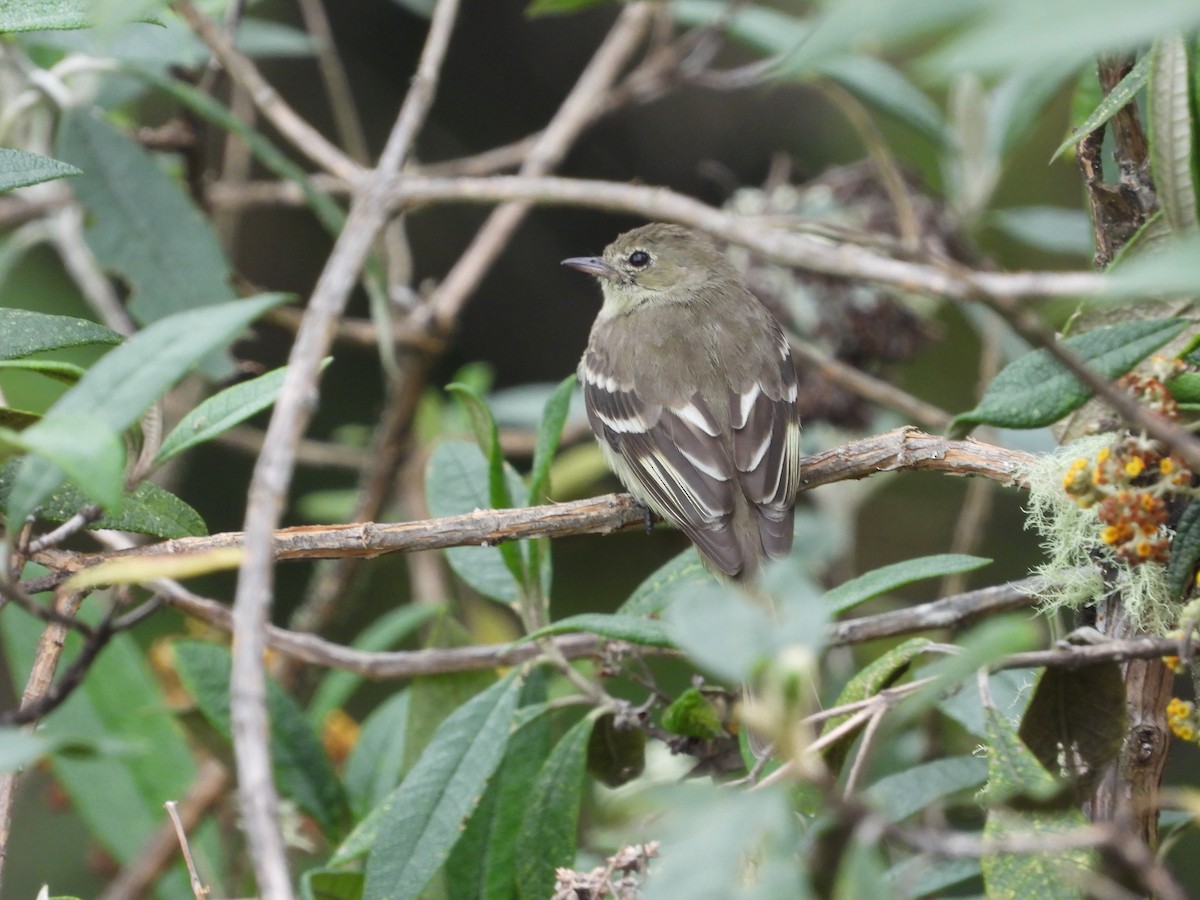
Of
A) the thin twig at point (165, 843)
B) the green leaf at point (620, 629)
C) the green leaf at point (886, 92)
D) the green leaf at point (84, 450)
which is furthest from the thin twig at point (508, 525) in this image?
the green leaf at point (886, 92)

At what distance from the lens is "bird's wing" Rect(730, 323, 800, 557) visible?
3279mm

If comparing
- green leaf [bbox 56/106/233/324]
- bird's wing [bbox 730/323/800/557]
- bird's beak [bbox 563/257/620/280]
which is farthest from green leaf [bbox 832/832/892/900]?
bird's beak [bbox 563/257/620/280]

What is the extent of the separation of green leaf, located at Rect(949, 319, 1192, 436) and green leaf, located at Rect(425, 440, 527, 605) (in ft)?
4.01

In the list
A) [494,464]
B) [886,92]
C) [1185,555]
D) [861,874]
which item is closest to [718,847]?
[861,874]

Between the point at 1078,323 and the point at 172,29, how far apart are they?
2.87 metres

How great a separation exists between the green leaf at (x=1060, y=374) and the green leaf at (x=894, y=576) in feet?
0.83

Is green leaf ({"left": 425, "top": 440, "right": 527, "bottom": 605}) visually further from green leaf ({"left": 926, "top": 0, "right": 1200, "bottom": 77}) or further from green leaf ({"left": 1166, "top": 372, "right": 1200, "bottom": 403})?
green leaf ({"left": 926, "top": 0, "right": 1200, "bottom": 77})

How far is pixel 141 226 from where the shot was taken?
12.1 feet

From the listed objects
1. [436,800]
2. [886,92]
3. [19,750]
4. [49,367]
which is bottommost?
[436,800]

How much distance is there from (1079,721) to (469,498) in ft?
5.13

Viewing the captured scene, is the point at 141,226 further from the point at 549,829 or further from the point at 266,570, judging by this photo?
the point at 266,570

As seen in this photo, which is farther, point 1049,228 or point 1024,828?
point 1049,228

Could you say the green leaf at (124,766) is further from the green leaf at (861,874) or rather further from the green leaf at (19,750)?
the green leaf at (861,874)

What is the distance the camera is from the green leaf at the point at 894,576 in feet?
6.53
